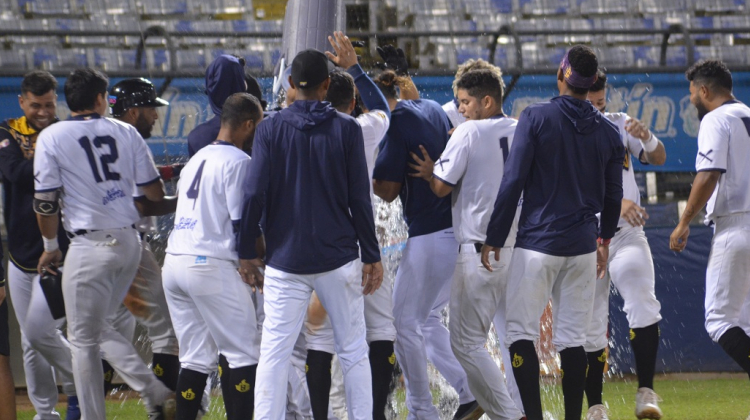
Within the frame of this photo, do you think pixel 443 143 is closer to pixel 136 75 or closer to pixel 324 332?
pixel 324 332

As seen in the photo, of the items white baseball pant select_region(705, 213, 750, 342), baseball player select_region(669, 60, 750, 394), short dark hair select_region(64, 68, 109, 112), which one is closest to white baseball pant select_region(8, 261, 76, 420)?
short dark hair select_region(64, 68, 109, 112)

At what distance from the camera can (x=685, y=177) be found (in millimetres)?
9641

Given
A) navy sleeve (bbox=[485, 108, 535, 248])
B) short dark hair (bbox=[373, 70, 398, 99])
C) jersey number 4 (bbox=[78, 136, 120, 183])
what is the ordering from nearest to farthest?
navy sleeve (bbox=[485, 108, 535, 248]) → jersey number 4 (bbox=[78, 136, 120, 183]) → short dark hair (bbox=[373, 70, 398, 99])

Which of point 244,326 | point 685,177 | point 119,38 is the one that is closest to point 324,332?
point 244,326

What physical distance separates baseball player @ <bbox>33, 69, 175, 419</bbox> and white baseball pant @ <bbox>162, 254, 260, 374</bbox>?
0.51 metres

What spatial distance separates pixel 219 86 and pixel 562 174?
75.4 inches

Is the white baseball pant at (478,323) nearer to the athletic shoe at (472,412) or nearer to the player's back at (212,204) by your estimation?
the athletic shoe at (472,412)

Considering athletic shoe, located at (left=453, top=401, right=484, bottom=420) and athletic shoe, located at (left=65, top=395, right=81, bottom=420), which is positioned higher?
athletic shoe, located at (left=65, top=395, right=81, bottom=420)

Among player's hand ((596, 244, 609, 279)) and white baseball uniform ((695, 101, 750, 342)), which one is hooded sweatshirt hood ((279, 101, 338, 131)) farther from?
white baseball uniform ((695, 101, 750, 342))

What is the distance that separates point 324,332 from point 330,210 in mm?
846

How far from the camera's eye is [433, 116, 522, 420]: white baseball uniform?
468cm

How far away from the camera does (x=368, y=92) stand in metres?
4.72

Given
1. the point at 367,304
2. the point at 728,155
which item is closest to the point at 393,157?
the point at 367,304

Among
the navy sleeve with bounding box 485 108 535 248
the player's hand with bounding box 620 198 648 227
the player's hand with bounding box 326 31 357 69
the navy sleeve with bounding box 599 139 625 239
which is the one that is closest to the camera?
the navy sleeve with bounding box 485 108 535 248
